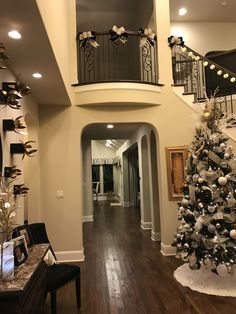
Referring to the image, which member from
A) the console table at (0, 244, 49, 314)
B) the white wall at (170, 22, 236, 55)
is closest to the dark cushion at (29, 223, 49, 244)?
the console table at (0, 244, 49, 314)

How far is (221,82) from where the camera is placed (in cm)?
715

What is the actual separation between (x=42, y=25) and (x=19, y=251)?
6.66ft

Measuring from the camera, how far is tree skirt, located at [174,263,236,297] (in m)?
3.71

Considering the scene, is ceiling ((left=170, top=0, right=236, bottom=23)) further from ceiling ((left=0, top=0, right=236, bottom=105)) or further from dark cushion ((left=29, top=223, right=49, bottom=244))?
dark cushion ((left=29, top=223, right=49, bottom=244))

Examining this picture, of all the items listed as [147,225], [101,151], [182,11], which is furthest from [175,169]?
[101,151]

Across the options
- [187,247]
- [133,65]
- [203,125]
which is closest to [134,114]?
[203,125]

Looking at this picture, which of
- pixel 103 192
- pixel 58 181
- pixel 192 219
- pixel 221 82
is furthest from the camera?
pixel 103 192

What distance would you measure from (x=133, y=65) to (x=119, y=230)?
17.6ft

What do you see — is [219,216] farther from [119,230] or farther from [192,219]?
[119,230]

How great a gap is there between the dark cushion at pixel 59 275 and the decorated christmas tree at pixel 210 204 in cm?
164

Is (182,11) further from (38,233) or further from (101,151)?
(101,151)

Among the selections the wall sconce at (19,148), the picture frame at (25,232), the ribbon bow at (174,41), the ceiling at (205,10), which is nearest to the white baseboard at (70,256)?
the picture frame at (25,232)

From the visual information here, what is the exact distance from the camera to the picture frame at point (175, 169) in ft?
18.2

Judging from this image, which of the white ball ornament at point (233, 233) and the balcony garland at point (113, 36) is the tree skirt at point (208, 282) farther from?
the balcony garland at point (113, 36)
